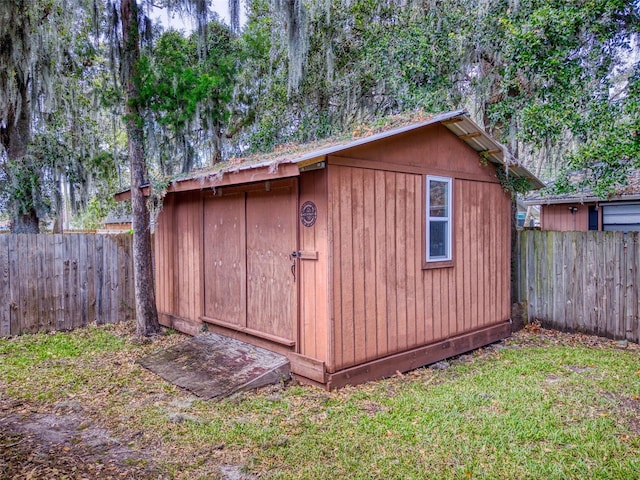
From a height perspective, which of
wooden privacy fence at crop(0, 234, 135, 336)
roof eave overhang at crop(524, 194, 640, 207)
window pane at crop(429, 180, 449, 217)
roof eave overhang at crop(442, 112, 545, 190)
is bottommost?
wooden privacy fence at crop(0, 234, 135, 336)

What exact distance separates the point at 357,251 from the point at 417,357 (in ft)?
5.30

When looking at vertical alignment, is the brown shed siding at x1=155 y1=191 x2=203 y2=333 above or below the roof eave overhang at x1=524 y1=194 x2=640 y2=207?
below

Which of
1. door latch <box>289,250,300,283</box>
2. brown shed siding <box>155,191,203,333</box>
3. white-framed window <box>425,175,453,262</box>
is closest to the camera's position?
door latch <box>289,250,300,283</box>

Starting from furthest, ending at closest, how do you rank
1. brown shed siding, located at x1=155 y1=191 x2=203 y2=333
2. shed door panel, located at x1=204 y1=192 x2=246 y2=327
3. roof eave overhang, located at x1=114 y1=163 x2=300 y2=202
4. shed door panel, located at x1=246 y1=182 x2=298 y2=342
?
brown shed siding, located at x1=155 y1=191 x2=203 y2=333 < shed door panel, located at x1=204 y1=192 x2=246 y2=327 < shed door panel, located at x1=246 y1=182 x2=298 y2=342 < roof eave overhang, located at x1=114 y1=163 x2=300 y2=202

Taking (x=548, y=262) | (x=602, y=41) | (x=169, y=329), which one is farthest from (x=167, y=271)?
(x=602, y=41)

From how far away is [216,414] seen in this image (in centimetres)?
378

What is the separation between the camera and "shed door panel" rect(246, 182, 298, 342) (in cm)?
476

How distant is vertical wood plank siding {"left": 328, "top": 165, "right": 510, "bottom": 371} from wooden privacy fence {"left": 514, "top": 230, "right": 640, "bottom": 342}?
1.19 metres

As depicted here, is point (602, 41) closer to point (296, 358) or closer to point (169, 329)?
point (296, 358)

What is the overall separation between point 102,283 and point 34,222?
101 inches

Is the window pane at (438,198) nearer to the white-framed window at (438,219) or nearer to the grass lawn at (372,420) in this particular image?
the white-framed window at (438,219)

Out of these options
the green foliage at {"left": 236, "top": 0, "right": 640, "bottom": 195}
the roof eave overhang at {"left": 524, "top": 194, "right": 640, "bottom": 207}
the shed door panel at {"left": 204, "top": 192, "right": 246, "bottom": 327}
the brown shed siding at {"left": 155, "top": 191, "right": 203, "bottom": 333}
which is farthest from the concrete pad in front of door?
the roof eave overhang at {"left": 524, "top": 194, "right": 640, "bottom": 207}

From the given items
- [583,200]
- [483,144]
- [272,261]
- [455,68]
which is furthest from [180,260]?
[583,200]

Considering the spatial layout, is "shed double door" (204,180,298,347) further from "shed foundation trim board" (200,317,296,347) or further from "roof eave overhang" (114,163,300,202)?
"roof eave overhang" (114,163,300,202)
